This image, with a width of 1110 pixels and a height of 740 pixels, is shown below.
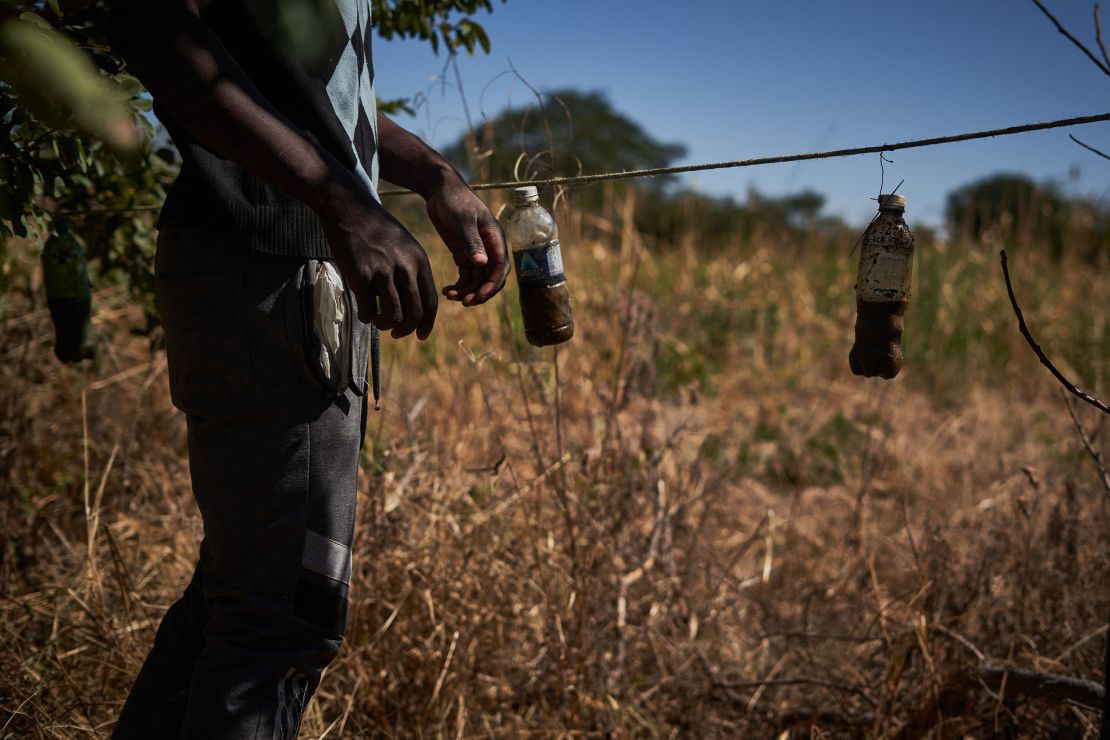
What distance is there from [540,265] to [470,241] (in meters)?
0.17

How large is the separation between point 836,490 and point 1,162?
348cm

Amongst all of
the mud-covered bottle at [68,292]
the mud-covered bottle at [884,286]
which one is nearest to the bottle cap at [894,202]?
the mud-covered bottle at [884,286]

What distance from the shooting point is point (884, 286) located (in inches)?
55.1

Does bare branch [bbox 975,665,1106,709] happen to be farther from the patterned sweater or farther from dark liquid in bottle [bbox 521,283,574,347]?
the patterned sweater

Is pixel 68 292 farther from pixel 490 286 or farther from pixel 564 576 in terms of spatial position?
pixel 564 576

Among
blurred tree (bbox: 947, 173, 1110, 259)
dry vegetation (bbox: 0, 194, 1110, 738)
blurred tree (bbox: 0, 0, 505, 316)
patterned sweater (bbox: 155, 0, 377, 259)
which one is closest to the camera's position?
blurred tree (bbox: 0, 0, 505, 316)

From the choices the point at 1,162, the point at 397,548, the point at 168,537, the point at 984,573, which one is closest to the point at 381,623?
the point at 397,548

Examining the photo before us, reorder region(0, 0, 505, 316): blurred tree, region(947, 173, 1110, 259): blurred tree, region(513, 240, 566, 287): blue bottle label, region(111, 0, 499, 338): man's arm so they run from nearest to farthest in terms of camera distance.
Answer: region(0, 0, 505, 316): blurred tree → region(111, 0, 499, 338): man's arm → region(513, 240, 566, 287): blue bottle label → region(947, 173, 1110, 259): blurred tree

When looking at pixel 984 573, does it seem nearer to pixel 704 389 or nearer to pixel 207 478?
pixel 207 478

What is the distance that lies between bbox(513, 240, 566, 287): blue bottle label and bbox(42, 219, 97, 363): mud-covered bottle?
90 cm

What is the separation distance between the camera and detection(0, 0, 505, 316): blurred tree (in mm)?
692

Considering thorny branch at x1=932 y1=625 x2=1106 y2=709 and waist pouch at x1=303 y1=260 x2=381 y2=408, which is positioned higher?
waist pouch at x1=303 y1=260 x2=381 y2=408

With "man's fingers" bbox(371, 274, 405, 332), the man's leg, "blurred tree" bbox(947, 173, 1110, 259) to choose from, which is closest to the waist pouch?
"man's fingers" bbox(371, 274, 405, 332)

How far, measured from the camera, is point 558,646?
2143 millimetres
